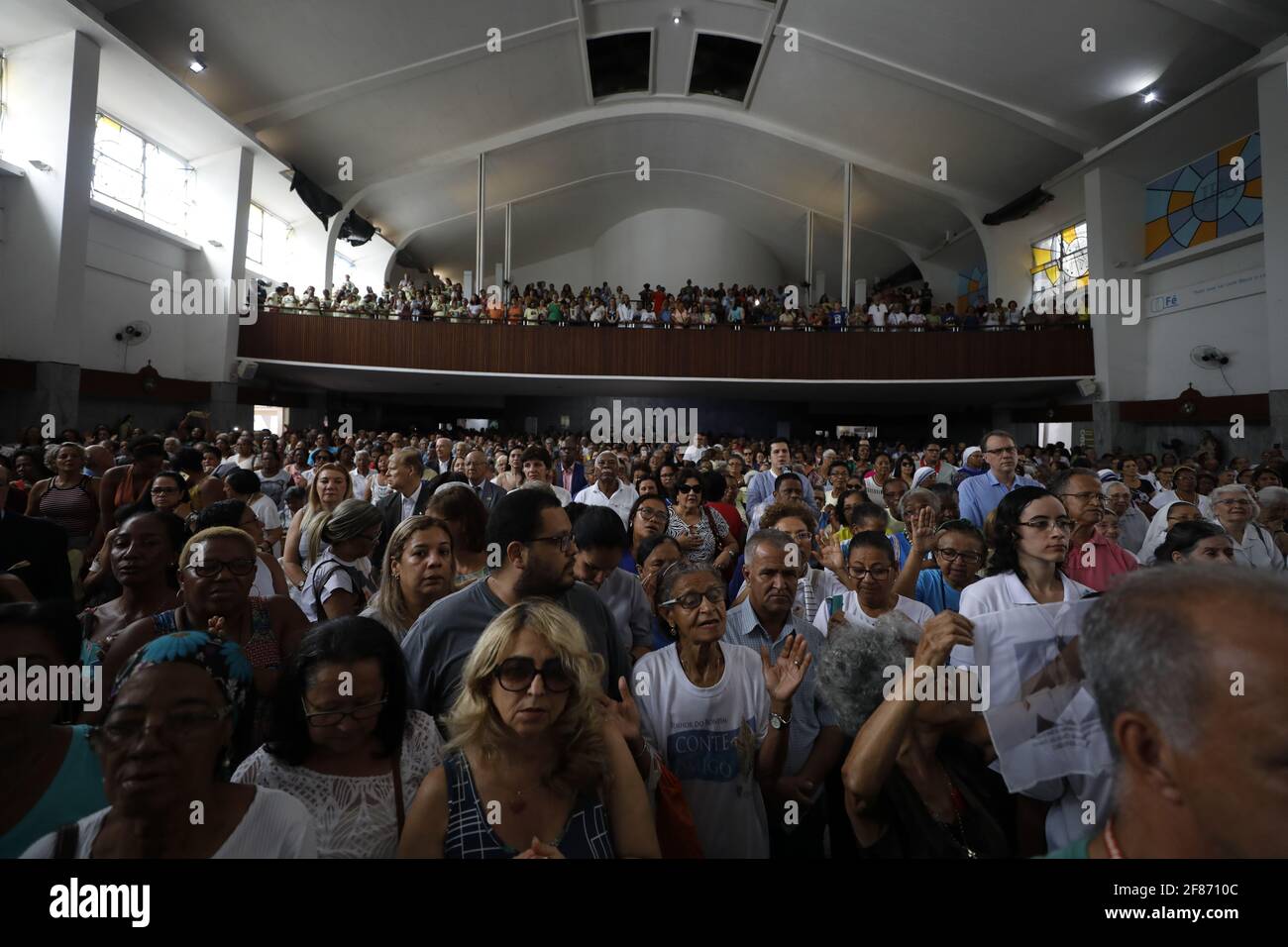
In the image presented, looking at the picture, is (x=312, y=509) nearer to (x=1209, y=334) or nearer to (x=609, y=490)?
(x=609, y=490)

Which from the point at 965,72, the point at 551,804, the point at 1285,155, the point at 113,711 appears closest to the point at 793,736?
the point at 551,804

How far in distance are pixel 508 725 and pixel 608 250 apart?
75.5 ft

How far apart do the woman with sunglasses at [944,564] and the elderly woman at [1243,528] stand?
6.14 feet

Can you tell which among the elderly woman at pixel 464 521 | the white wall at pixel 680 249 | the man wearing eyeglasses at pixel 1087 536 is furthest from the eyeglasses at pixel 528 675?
the white wall at pixel 680 249

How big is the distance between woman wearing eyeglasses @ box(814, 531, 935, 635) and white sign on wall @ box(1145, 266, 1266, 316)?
13.6m

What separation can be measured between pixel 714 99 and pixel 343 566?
58.7 ft

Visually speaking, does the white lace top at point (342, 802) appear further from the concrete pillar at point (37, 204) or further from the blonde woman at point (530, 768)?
the concrete pillar at point (37, 204)

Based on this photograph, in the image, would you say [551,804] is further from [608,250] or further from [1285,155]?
[608,250]

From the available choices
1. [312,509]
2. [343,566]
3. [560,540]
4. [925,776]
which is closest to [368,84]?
[312,509]

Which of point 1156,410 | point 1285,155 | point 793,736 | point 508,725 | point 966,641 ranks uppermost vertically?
point 1285,155

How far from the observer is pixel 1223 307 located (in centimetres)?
1291

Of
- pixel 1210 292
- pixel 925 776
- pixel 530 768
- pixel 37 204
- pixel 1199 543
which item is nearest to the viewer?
pixel 530 768

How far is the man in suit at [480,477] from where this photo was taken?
18.6ft

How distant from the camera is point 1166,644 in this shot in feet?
2.93
